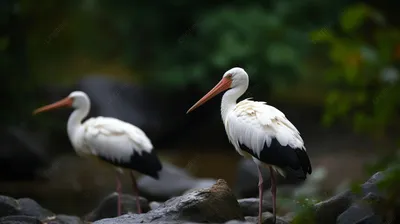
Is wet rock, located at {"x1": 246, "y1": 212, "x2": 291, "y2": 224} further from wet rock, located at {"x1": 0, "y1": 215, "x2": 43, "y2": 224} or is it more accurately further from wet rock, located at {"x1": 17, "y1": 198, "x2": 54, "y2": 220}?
wet rock, located at {"x1": 17, "y1": 198, "x2": 54, "y2": 220}

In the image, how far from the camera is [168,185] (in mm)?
11320

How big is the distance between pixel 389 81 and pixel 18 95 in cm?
1160

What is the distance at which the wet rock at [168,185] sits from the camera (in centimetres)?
1097

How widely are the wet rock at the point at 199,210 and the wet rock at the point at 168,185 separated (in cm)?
505

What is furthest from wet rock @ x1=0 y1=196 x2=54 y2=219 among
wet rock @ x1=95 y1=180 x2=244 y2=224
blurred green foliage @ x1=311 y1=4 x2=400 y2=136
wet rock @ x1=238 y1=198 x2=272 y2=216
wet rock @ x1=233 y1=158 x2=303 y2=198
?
blurred green foliage @ x1=311 y1=4 x2=400 y2=136

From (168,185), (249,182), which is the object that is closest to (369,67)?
(168,185)

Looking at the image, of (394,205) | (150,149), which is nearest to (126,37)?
(150,149)

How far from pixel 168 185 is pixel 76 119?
9.42ft

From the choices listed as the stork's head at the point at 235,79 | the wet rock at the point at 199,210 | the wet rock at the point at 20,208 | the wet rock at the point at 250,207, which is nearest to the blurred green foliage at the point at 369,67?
the wet rock at the point at 199,210

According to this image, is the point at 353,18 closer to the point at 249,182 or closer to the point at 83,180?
the point at 249,182

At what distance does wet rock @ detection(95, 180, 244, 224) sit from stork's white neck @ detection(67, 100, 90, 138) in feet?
10.1

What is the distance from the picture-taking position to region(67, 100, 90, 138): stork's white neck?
8707 mm

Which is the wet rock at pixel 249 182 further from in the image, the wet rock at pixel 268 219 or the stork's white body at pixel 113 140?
the wet rock at pixel 268 219

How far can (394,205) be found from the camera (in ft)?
6.12
